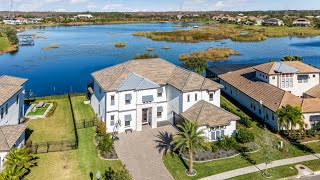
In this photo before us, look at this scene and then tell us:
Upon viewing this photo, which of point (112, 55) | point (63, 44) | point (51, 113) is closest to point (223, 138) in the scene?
point (51, 113)

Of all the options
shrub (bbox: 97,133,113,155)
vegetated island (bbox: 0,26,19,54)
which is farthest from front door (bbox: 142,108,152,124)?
vegetated island (bbox: 0,26,19,54)

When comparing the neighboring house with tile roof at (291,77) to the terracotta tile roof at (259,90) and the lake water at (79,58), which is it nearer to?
the terracotta tile roof at (259,90)

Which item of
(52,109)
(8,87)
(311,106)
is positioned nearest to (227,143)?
(311,106)

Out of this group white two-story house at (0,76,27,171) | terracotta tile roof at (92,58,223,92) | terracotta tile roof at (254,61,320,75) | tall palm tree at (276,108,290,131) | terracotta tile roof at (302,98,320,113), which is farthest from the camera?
terracotta tile roof at (254,61,320,75)

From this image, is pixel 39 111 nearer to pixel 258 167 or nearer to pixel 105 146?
pixel 105 146

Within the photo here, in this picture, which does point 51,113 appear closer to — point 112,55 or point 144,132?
point 144,132

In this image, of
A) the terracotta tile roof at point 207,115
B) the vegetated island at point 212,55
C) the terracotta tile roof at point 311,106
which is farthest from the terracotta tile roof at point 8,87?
the vegetated island at point 212,55

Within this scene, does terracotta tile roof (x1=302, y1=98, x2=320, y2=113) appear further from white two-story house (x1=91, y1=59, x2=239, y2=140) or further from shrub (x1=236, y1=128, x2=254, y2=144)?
→ white two-story house (x1=91, y1=59, x2=239, y2=140)

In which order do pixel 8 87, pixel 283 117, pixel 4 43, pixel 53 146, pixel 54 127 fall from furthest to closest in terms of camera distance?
pixel 4 43 < pixel 54 127 < pixel 8 87 < pixel 283 117 < pixel 53 146
